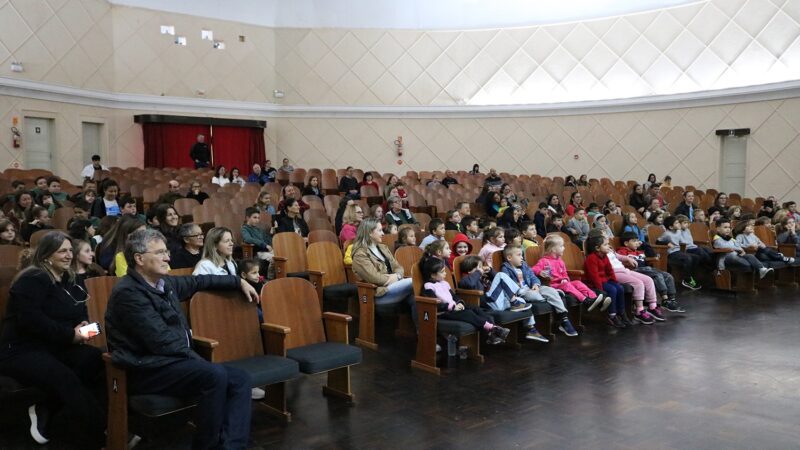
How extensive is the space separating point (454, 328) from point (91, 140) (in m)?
11.0

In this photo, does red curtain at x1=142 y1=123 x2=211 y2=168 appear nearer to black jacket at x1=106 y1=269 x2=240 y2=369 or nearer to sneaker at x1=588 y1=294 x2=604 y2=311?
sneaker at x1=588 y1=294 x2=604 y2=311

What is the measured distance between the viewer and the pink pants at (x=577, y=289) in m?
5.49

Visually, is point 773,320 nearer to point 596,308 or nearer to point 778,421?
point 596,308

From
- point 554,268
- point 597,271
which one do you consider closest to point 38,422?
point 554,268

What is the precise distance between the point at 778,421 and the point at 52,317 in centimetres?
396

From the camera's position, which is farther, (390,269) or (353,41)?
(353,41)

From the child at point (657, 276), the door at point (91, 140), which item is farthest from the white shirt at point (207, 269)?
the door at point (91, 140)

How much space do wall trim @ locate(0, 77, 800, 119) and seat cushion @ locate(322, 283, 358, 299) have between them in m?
8.70

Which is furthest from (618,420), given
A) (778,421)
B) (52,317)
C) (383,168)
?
(383,168)

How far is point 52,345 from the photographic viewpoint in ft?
10.5

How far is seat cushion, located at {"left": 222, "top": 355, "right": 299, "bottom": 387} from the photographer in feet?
10.6

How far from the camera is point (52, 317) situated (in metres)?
3.19

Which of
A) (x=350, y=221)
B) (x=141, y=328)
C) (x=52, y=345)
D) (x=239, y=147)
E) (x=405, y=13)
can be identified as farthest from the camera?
(x=405, y=13)

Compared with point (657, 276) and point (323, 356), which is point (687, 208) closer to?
point (657, 276)
